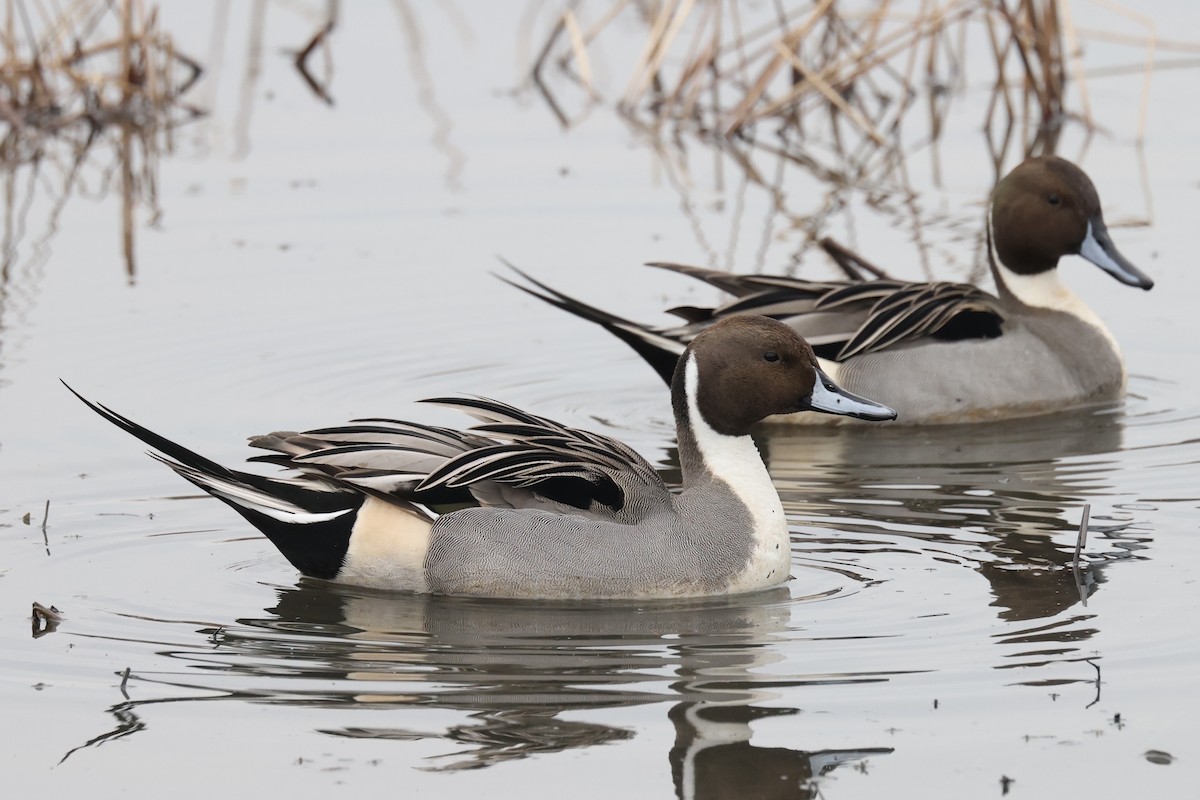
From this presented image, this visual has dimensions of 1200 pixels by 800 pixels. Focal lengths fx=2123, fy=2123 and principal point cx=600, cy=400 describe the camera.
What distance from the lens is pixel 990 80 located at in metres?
14.4

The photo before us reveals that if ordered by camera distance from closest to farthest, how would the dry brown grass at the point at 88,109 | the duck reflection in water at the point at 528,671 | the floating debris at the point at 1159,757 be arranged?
1. the floating debris at the point at 1159,757
2. the duck reflection in water at the point at 528,671
3. the dry brown grass at the point at 88,109

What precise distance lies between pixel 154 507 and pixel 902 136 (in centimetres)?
711

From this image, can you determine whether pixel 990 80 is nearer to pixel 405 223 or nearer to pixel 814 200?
pixel 814 200

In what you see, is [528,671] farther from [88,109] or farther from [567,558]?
[88,109]

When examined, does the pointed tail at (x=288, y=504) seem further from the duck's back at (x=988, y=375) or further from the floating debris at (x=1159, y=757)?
the duck's back at (x=988, y=375)

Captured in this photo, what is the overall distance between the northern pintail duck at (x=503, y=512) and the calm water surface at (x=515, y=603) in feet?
0.32

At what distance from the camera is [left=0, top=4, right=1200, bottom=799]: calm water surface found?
15.7ft

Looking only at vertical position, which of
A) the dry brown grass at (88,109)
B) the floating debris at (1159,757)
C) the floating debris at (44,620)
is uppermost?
the dry brown grass at (88,109)

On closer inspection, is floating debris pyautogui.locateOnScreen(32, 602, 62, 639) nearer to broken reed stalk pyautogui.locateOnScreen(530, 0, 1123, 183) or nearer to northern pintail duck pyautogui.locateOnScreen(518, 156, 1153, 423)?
northern pintail duck pyautogui.locateOnScreen(518, 156, 1153, 423)

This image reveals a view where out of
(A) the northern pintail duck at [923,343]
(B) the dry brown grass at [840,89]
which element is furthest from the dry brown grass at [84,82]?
(A) the northern pintail duck at [923,343]

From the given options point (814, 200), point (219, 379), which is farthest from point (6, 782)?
point (814, 200)

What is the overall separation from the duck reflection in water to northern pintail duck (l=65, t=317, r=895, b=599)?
8 cm

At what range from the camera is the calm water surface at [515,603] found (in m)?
4.80

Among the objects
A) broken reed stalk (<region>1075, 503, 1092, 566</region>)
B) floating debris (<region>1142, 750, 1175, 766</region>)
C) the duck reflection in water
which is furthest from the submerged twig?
floating debris (<region>1142, 750, 1175, 766</region>)
